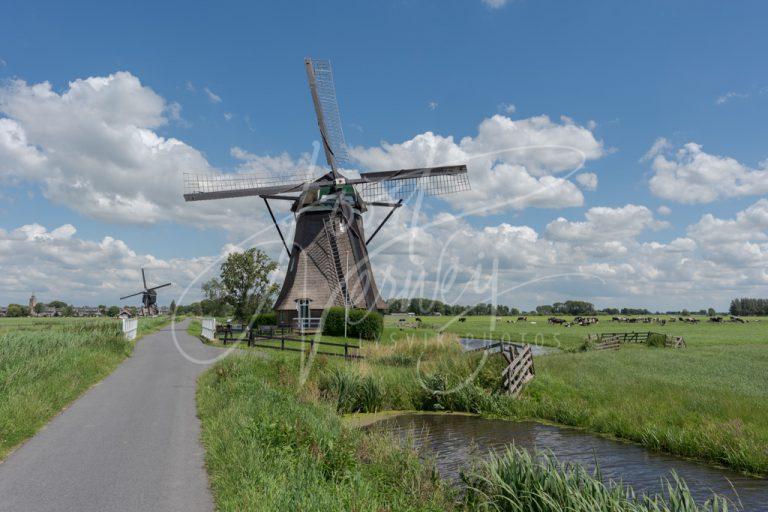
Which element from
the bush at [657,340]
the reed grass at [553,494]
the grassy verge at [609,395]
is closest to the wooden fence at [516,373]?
the grassy verge at [609,395]

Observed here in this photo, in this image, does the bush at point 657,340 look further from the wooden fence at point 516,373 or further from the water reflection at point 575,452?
the water reflection at point 575,452

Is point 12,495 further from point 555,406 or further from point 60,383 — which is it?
point 555,406

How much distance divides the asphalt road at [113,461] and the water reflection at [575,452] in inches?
168

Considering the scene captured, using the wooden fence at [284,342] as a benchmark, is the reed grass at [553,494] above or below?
below

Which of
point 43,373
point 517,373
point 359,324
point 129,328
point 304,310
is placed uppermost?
point 304,310

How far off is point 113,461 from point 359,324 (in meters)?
26.4

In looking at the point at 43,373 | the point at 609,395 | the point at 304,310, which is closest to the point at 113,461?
the point at 43,373

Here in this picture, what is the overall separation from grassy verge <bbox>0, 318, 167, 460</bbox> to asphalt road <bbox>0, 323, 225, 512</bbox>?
1.23 ft

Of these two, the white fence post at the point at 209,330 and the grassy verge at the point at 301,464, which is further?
the white fence post at the point at 209,330

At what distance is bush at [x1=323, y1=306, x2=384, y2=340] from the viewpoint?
3456 cm

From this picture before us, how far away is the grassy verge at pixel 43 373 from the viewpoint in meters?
10.5

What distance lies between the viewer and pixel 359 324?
1369 inches

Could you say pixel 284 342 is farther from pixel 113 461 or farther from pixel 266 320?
pixel 113 461

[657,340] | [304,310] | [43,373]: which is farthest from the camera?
[304,310]
